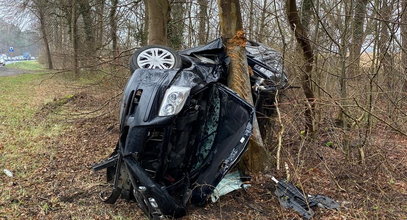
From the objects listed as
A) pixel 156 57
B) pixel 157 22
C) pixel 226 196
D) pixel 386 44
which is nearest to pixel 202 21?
pixel 157 22

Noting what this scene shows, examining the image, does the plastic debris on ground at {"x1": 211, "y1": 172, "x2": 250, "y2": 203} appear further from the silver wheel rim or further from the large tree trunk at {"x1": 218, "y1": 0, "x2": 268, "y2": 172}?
the silver wheel rim

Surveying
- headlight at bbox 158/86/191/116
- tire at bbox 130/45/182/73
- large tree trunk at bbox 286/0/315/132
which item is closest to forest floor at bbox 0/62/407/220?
large tree trunk at bbox 286/0/315/132

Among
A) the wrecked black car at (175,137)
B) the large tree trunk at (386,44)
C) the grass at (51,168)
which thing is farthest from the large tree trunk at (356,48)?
the grass at (51,168)

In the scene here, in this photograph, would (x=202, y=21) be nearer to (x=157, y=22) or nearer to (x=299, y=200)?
(x=157, y=22)

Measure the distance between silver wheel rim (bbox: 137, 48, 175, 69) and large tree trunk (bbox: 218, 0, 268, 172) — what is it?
3.00ft

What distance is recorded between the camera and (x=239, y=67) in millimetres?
4859

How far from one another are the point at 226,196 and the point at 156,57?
6.58 ft

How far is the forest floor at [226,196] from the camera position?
145 inches

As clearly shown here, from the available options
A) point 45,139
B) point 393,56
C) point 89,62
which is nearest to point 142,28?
point 89,62

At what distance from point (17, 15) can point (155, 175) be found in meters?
25.2

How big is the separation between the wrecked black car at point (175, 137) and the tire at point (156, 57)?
14mm

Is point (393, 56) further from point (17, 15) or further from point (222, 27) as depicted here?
point (17, 15)

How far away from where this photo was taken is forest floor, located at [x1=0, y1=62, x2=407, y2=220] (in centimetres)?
368

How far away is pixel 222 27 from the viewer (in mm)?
5125
